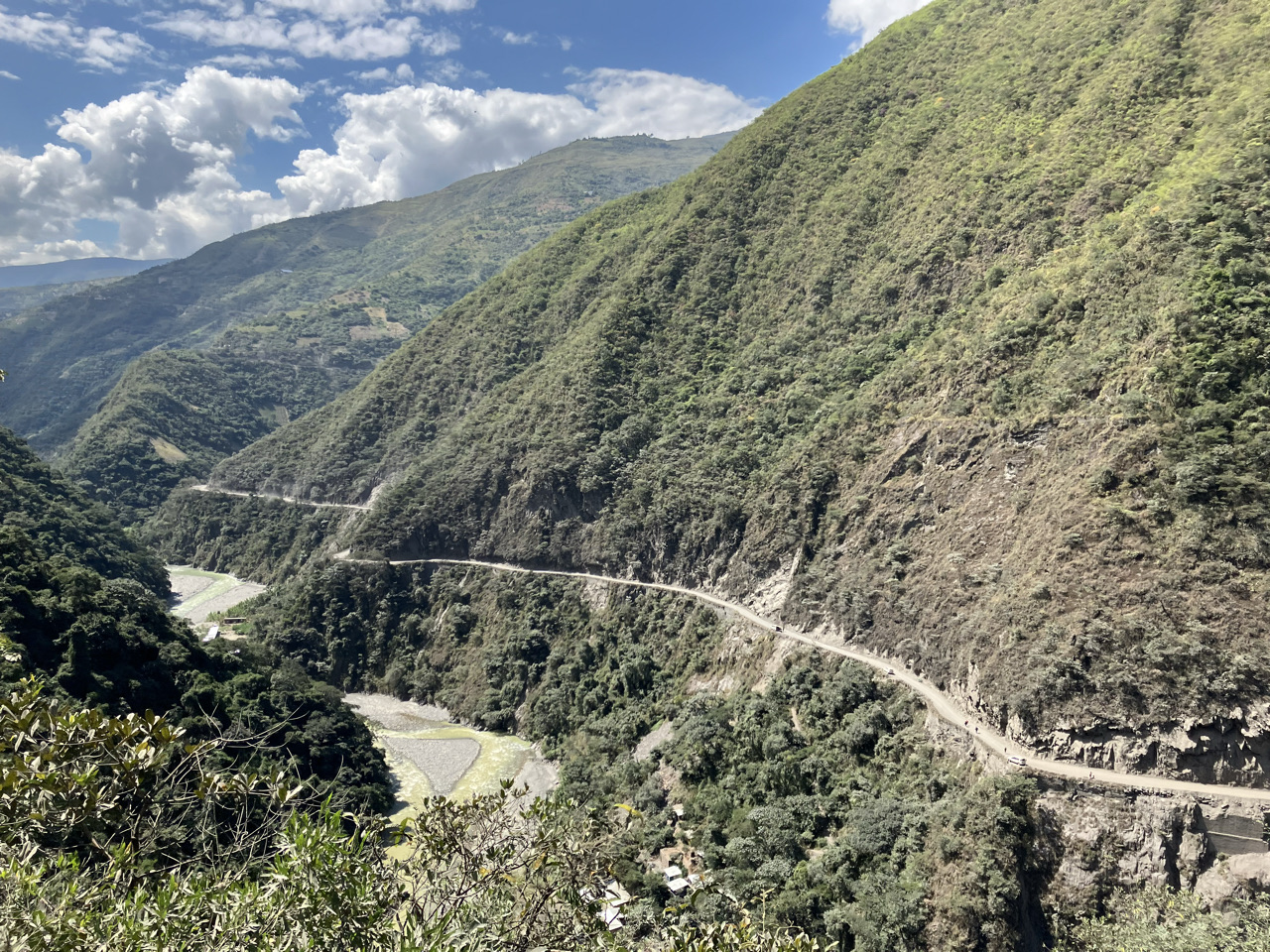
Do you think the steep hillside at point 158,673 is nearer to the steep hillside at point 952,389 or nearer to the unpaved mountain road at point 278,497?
the steep hillside at point 952,389

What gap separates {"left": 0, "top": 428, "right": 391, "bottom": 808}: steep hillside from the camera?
37.2 meters

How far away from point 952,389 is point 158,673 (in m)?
52.5

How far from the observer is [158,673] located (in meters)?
41.3

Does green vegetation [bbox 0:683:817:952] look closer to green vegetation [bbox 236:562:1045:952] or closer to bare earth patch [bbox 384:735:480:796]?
green vegetation [bbox 236:562:1045:952]

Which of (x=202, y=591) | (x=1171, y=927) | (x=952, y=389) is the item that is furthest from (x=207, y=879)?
(x=202, y=591)

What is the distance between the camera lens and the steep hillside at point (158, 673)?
37219mm

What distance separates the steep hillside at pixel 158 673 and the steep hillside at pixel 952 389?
84.0ft

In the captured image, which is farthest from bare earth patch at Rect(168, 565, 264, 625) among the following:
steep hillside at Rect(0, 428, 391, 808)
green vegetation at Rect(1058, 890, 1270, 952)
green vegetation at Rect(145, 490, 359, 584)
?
green vegetation at Rect(1058, 890, 1270, 952)

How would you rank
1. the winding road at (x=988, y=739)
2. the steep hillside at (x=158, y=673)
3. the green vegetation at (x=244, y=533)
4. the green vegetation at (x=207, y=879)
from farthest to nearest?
the green vegetation at (x=244, y=533) < the steep hillside at (x=158, y=673) < the winding road at (x=988, y=739) < the green vegetation at (x=207, y=879)

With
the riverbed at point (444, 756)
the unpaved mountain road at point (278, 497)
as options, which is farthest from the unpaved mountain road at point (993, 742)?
the unpaved mountain road at point (278, 497)

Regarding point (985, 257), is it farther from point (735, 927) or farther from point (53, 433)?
point (53, 433)

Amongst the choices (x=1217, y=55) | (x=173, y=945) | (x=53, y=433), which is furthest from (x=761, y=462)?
(x=53, y=433)

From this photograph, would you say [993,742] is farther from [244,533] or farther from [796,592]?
[244,533]

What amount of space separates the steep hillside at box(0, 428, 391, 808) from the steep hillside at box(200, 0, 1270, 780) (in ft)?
84.0
